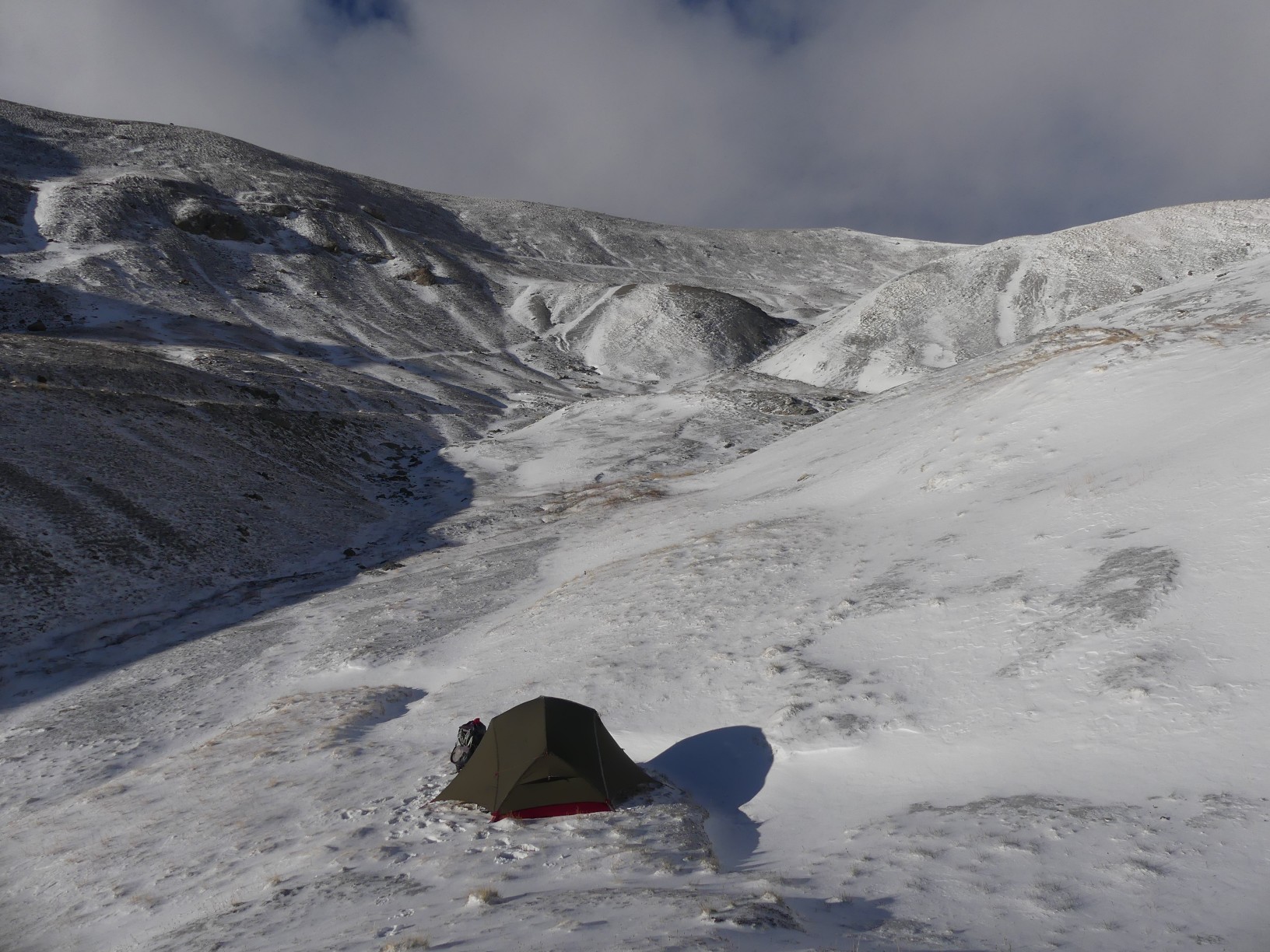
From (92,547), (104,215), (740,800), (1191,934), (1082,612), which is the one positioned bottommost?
(740,800)

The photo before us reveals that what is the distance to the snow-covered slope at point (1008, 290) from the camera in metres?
75.6

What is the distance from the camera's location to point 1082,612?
15.1 m

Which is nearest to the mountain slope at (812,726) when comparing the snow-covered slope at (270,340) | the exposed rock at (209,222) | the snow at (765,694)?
the snow at (765,694)

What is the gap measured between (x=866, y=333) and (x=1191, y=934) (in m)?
77.1

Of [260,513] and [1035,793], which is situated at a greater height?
[260,513]

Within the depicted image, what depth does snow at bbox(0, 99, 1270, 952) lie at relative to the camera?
370 inches

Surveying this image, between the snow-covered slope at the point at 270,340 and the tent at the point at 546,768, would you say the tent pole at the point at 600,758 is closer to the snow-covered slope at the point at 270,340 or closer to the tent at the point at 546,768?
the tent at the point at 546,768

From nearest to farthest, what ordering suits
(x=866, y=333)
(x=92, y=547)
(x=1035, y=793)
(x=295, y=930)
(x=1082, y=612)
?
1. (x=295, y=930)
2. (x=1035, y=793)
3. (x=1082, y=612)
4. (x=92, y=547)
5. (x=866, y=333)

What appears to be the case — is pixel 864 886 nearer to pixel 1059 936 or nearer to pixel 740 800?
Result: pixel 1059 936

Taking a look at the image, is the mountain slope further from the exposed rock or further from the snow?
the exposed rock

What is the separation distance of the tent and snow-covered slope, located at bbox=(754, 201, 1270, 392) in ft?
206

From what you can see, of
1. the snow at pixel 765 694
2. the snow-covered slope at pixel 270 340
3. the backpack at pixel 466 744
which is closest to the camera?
the snow at pixel 765 694

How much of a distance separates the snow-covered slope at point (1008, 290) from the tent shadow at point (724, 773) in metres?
60.7

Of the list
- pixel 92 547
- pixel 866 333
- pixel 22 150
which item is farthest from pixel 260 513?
pixel 22 150
